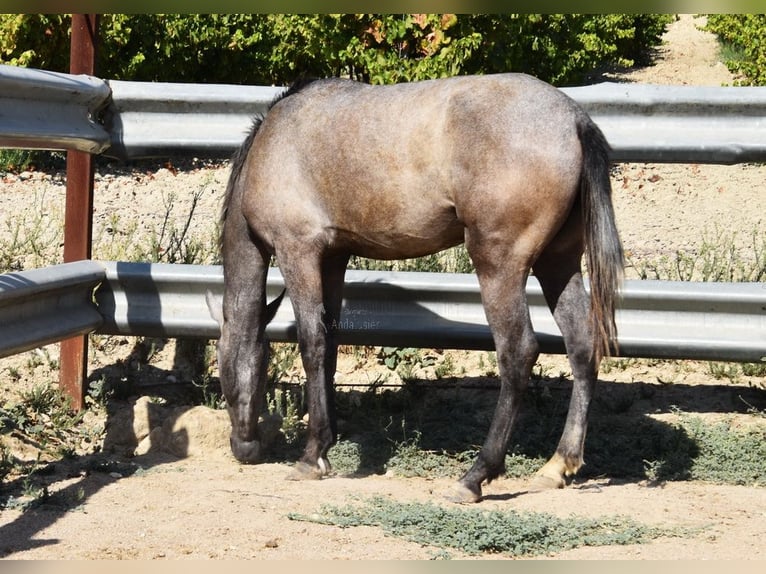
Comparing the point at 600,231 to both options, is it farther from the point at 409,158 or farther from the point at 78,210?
the point at 78,210

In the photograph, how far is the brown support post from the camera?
617cm

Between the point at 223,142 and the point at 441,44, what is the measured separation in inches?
213

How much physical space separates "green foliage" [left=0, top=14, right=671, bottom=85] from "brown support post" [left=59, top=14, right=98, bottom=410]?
3.83 meters

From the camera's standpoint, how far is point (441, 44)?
1100 centimetres

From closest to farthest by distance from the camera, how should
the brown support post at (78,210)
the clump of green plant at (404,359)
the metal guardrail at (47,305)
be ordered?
the metal guardrail at (47,305)
the brown support post at (78,210)
the clump of green plant at (404,359)

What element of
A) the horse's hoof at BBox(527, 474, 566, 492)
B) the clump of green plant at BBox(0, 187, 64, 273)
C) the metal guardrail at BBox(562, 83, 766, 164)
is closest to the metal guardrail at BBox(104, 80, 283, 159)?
the metal guardrail at BBox(562, 83, 766, 164)

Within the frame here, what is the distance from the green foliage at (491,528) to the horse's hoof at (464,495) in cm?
32

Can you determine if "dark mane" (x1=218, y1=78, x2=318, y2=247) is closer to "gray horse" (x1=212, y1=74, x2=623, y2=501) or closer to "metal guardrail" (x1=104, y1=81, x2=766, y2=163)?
"gray horse" (x1=212, y1=74, x2=623, y2=501)

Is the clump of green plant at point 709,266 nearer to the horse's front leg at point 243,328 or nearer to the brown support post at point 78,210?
the horse's front leg at point 243,328

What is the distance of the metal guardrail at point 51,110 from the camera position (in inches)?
198

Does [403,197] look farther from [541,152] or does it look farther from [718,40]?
[718,40]

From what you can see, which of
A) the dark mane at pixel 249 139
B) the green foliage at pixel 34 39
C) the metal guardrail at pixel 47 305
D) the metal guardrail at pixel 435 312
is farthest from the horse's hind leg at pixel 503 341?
the green foliage at pixel 34 39

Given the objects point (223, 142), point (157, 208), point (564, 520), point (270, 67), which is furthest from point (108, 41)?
point (564, 520)

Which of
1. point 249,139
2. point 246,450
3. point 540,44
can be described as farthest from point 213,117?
point 540,44
